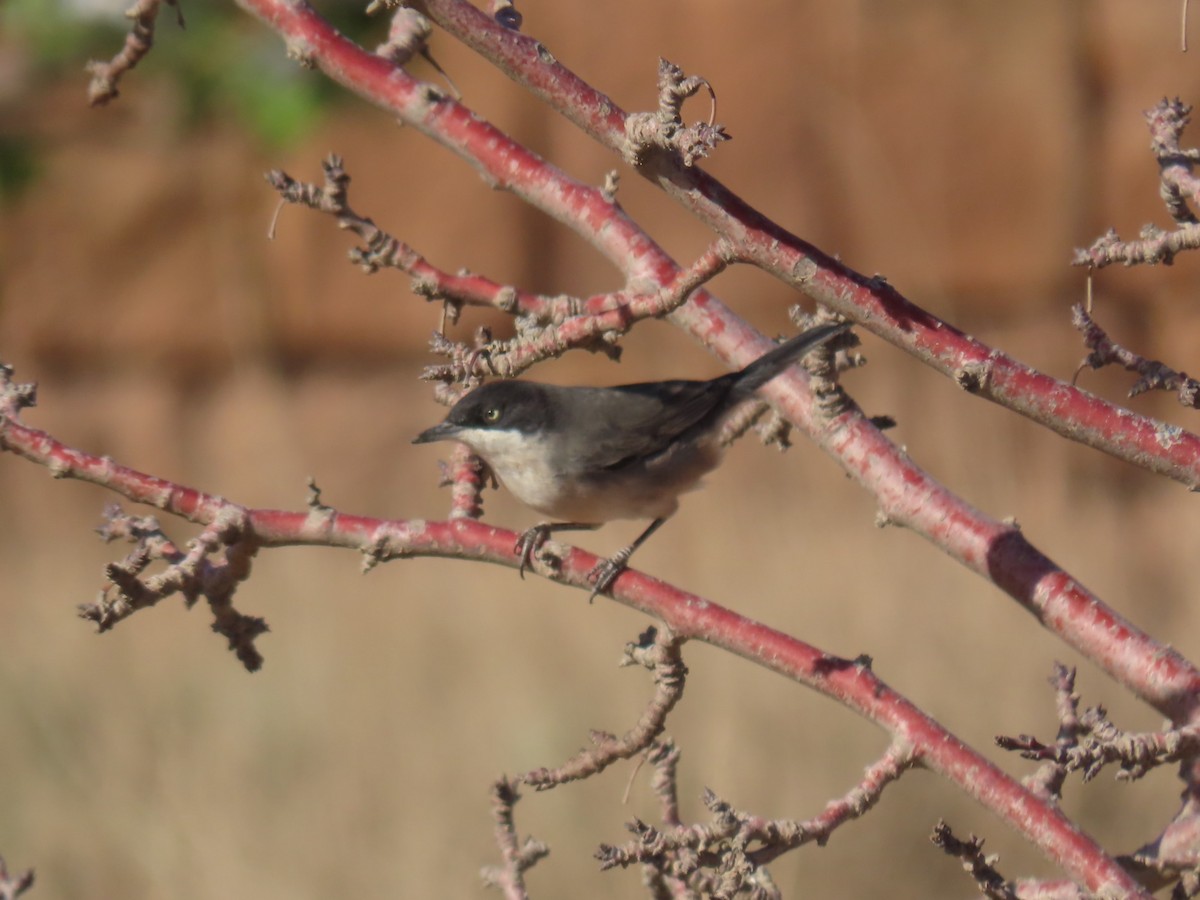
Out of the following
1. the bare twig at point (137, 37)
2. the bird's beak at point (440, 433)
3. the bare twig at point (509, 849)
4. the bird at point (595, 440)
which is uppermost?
the bird at point (595, 440)

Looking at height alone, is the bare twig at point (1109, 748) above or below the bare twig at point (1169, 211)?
below

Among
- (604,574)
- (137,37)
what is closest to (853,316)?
(604,574)

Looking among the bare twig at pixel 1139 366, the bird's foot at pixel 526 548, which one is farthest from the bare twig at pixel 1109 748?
the bird's foot at pixel 526 548

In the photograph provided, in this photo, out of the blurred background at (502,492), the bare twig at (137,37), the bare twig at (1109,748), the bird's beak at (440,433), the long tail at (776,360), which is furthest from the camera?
the blurred background at (502,492)

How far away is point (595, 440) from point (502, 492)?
4.30 m

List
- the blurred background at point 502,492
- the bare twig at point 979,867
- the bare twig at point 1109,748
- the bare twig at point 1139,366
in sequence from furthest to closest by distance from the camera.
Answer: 1. the blurred background at point 502,492
2. the bare twig at point 1139,366
3. the bare twig at point 979,867
4. the bare twig at point 1109,748

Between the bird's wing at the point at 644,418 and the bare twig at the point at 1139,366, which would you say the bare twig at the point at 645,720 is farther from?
the bird's wing at the point at 644,418

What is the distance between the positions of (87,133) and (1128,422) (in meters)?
7.62

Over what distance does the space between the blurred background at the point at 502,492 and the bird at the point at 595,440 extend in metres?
2.51

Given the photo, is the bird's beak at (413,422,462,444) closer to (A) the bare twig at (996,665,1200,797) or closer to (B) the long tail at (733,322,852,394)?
(B) the long tail at (733,322,852,394)

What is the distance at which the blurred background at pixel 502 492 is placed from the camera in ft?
18.8

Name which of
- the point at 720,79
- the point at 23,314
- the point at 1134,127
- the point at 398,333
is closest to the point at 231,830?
the point at 398,333

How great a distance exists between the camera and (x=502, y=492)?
7.56 meters

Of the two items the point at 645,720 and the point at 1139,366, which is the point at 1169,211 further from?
the point at 645,720
